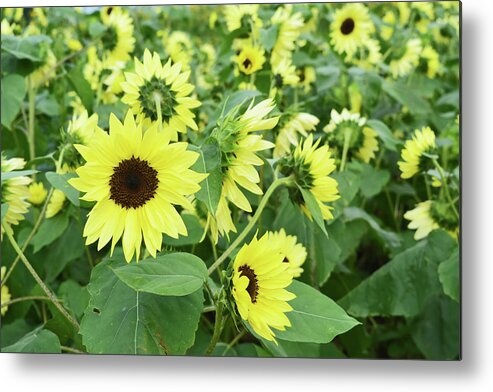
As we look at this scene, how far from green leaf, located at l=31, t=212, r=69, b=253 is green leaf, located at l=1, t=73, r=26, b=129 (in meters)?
0.21

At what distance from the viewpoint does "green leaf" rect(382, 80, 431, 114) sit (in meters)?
1.38

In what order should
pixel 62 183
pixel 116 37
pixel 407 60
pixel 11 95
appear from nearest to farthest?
pixel 62 183, pixel 11 95, pixel 116 37, pixel 407 60

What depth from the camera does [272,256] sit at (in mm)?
780

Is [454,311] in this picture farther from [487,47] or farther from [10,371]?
[10,371]

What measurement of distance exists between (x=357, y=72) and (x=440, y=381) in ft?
1.89

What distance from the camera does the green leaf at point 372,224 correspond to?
1.17 m

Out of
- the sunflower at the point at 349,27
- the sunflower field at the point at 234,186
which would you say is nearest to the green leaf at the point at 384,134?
the sunflower field at the point at 234,186

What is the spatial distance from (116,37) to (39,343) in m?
0.60

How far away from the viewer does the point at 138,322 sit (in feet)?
2.58

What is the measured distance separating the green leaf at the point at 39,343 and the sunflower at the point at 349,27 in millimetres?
792

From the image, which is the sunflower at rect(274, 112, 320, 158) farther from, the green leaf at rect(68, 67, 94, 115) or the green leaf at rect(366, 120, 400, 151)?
the green leaf at rect(68, 67, 94, 115)

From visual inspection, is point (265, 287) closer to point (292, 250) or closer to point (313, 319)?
point (313, 319)

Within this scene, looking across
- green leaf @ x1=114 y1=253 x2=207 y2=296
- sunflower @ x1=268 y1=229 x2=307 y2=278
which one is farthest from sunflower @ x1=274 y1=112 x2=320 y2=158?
green leaf @ x1=114 y1=253 x2=207 y2=296

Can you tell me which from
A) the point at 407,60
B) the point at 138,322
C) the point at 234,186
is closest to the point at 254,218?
the point at 234,186
